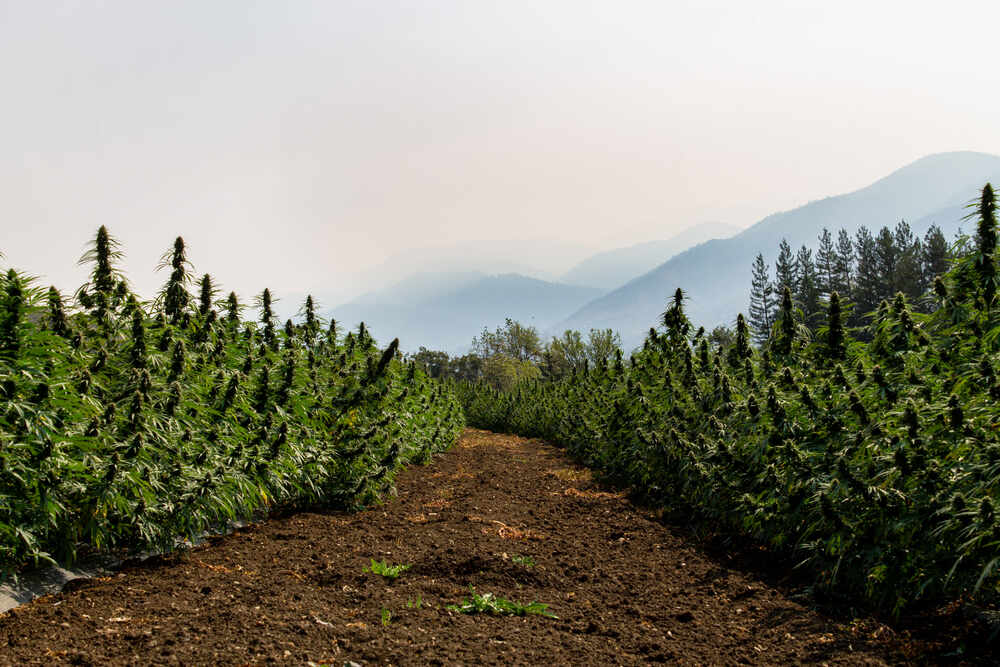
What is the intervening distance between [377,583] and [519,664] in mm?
1564

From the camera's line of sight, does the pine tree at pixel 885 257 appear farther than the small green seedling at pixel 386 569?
Yes

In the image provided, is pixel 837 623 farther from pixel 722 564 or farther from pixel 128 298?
pixel 128 298

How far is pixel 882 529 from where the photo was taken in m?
3.41

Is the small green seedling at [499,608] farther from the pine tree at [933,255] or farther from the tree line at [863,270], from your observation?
the pine tree at [933,255]

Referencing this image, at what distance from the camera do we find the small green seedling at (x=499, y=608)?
3714mm

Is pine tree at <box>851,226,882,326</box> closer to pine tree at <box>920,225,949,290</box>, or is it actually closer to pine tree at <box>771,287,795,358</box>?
pine tree at <box>920,225,949,290</box>

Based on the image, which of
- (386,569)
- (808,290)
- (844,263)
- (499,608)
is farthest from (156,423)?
(844,263)

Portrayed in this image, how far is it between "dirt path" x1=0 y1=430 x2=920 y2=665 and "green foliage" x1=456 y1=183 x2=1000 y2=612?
1.70 feet

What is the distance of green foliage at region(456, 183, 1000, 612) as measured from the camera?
3104 millimetres

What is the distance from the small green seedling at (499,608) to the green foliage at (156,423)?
201 centimetres

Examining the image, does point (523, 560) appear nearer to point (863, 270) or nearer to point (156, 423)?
point (156, 423)

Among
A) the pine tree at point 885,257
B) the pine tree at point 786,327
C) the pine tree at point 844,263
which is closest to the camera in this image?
the pine tree at point 786,327

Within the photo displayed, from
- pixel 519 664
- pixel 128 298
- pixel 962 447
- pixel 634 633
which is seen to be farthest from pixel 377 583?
pixel 962 447

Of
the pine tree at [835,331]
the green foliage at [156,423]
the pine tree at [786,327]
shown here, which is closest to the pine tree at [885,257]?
the pine tree at [786,327]
